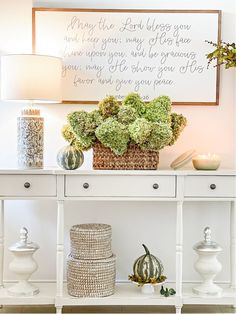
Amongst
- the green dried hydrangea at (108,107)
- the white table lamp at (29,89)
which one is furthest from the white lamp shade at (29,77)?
the green dried hydrangea at (108,107)

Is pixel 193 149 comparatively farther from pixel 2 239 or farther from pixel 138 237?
pixel 2 239

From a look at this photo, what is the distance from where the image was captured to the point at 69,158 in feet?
8.94

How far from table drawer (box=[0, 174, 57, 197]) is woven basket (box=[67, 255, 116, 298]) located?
41 cm

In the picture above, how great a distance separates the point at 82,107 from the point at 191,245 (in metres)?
0.99

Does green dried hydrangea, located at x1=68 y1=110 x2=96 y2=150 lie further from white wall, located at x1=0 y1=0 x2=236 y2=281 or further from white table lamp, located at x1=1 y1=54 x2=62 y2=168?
white wall, located at x1=0 y1=0 x2=236 y2=281

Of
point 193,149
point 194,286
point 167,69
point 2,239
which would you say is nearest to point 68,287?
point 2,239

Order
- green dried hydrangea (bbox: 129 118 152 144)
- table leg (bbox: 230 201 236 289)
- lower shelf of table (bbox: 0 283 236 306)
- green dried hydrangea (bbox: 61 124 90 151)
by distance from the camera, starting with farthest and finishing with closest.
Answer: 1. table leg (bbox: 230 201 236 289)
2. green dried hydrangea (bbox: 61 124 90 151)
3. lower shelf of table (bbox: 0 283 236 306)
4. green dried hydrangea (bbox: 129 118 152 144)

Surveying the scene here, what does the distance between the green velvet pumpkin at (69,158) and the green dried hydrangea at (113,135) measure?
0.14 meters

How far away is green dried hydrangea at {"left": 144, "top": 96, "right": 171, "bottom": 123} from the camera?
2.77 metres

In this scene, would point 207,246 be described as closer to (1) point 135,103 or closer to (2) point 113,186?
(2) point 113,186

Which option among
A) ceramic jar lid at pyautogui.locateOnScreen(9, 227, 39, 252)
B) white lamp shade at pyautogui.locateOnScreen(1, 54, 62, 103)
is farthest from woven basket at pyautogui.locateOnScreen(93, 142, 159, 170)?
ceramic jar lid at pyautogui.locateOnScreen(9, 227, 39, 252)

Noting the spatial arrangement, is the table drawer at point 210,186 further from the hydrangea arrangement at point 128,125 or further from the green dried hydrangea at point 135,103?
the green dried hydrangea at point 135,103

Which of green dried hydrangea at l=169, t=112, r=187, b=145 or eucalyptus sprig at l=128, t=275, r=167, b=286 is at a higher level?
green dried hydrangea at l=169, t=112, r=187, b=145

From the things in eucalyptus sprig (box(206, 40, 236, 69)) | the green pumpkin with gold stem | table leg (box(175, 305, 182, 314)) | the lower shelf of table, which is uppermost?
eucalyptus sprig (box(206, 40, 236, 69))
